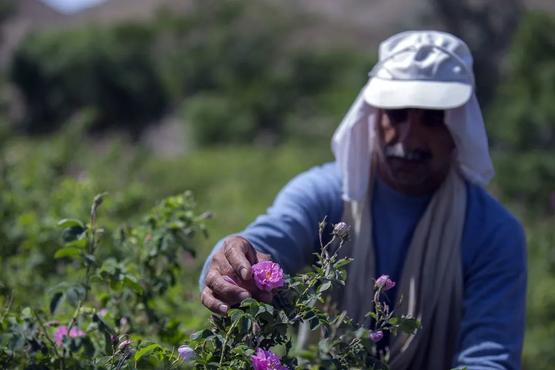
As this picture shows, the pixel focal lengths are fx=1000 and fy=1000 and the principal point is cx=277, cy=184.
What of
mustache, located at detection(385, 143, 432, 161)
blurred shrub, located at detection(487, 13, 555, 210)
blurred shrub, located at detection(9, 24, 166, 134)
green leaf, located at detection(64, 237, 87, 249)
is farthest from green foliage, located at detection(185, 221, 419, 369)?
blurred shrub, located at detection(9, 24, 166, 134)

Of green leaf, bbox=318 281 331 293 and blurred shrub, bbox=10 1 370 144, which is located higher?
green leaf, bbox=318 281 331 293

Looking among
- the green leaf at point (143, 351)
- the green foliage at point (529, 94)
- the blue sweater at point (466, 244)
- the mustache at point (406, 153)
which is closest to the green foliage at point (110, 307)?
the green leaf at point (143, 351)

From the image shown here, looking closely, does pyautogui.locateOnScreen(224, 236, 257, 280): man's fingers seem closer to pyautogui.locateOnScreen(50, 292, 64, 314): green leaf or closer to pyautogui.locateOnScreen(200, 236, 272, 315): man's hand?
pyautogui.locateOnScreen(200, 236, 272, 315): man's hand

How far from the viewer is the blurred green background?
228 inches

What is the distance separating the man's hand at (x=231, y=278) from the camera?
6.97 feet

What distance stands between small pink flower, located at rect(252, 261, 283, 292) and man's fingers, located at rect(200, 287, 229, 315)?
0.48ft

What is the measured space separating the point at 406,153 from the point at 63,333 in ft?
3.79

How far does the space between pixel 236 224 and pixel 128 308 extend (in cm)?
910

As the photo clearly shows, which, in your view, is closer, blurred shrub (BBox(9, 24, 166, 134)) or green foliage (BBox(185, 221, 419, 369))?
green foliage (BBox(185, 221, 419, 369))

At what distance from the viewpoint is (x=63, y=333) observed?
7.66 feet

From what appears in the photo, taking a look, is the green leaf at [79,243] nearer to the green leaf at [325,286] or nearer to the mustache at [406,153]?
the green leaf at [325,286]

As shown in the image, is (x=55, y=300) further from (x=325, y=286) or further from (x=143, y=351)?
(x=325, y=286)

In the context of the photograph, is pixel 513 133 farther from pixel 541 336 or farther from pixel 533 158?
pixel 541 336

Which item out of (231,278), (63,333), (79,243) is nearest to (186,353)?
(231,278)
